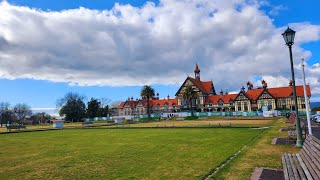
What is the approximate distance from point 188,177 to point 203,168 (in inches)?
55.9

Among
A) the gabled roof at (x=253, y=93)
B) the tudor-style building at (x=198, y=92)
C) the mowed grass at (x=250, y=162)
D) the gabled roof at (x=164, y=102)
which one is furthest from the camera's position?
the gabled roof at (x=164, y=102)

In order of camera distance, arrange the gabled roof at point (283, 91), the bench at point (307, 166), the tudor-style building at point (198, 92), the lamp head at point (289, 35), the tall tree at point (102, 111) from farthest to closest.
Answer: the tall tree at point (102, 111)
the tudor-style building at point (198, 92)
the gabled roof at point (283, 91)
the lamp head at point (289, 35)
the bench at point (307, 166)

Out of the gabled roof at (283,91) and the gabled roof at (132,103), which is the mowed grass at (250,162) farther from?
the gabled roof at (132,103)

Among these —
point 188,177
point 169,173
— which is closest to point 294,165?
point 188,177

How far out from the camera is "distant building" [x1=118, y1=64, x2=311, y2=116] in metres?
103

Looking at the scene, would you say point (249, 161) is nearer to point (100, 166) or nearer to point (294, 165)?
point (294, 165)

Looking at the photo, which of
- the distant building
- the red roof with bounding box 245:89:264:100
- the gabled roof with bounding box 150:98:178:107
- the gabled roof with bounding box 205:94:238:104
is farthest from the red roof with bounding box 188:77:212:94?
the red roof with bounding box 245:89:264:100

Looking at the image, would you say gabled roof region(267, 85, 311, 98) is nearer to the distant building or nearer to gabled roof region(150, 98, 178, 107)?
the distant building

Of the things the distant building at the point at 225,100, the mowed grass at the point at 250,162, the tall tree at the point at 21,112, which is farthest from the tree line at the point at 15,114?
the mowed grass at the point at 250,162

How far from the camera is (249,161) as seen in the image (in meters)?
11.5

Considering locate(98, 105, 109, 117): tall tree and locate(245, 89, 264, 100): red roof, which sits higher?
locate(245, 89, 264, 100): red roof

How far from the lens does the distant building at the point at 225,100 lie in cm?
10275

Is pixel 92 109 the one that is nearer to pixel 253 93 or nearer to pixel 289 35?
pixel 253 93

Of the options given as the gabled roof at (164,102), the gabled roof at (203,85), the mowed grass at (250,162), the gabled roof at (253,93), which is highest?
the gabled roof at (203,85)
